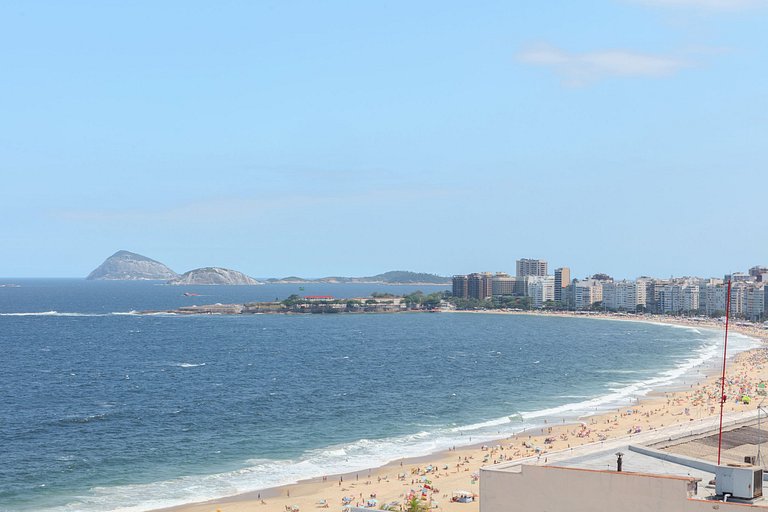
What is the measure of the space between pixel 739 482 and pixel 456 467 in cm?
3318

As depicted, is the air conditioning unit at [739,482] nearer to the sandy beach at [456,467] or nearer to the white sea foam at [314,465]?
the sandy beach at [456,467]

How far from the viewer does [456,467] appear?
55.7 meters

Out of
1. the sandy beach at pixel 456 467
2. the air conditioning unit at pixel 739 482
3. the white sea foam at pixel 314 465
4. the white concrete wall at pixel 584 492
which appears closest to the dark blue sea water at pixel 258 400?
the white sea foam at pixel 314 465

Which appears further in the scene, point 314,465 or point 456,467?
point 314,465

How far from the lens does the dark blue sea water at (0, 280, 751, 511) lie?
5466 centimetres

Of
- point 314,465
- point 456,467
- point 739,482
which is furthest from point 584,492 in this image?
point 314,465

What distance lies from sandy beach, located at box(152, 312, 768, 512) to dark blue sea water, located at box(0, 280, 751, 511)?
2.25 metres

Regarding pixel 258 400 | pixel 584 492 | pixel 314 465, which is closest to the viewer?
pixel 584 492

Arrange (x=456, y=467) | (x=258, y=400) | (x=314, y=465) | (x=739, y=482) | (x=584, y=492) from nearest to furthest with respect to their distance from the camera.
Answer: (x=739, y=482) < (x=584, y=492) < (x=456, y=467) < (x=314, y=465) < (x=258, y=400)

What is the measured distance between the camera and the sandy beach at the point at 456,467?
156 feet

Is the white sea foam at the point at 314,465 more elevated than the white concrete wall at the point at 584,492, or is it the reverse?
the white concrete wall at the point at 584,492

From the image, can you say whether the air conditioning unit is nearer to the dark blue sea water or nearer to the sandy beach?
the sandy beach

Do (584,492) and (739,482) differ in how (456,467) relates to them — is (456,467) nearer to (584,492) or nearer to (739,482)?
(584,492)

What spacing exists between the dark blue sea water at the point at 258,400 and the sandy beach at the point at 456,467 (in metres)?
2.25
